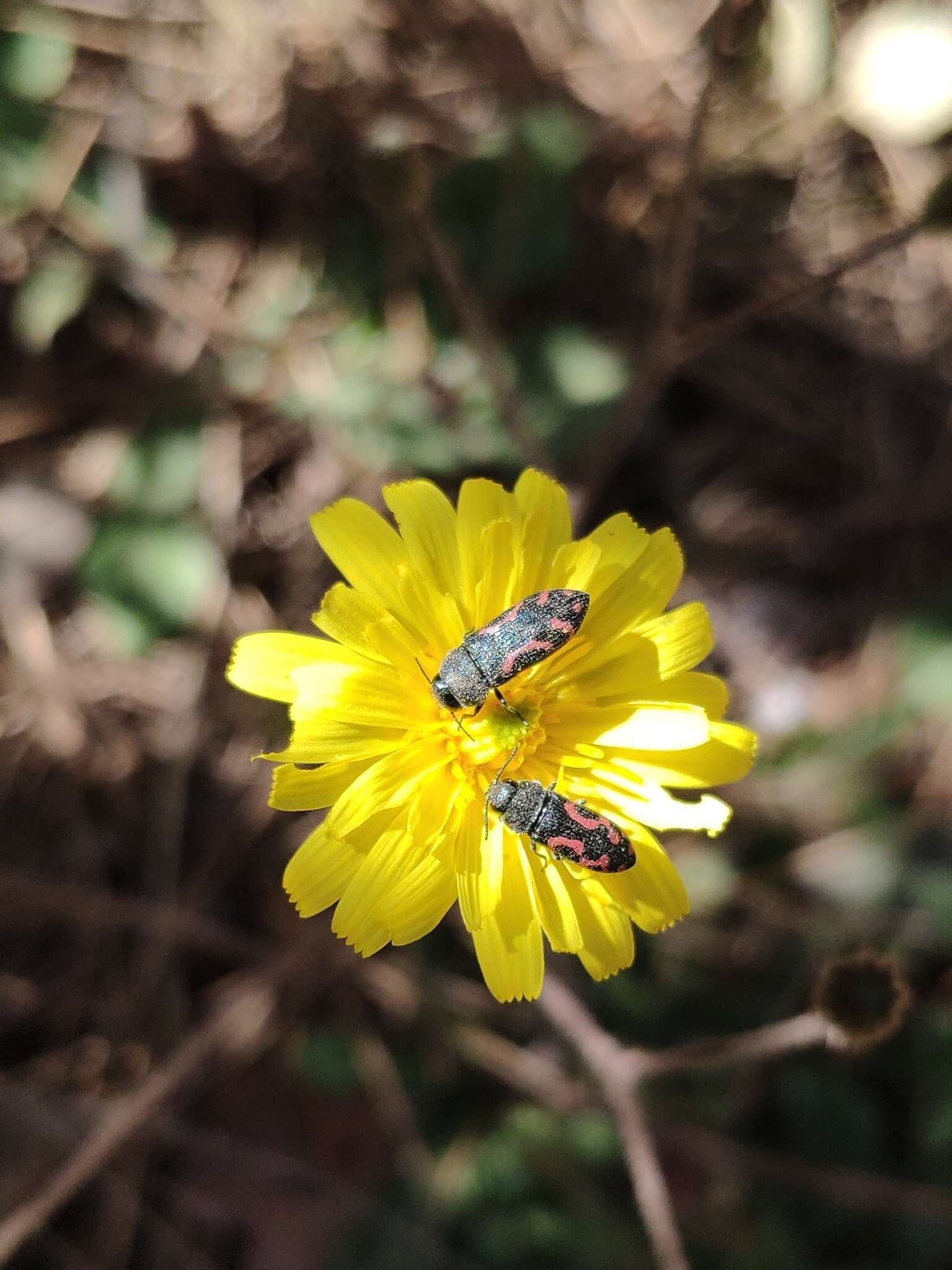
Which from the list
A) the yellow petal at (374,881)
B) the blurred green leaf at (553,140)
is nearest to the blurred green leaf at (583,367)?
the blurred green leaf at (553,140)

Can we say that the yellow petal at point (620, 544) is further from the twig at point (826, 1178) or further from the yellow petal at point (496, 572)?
the twig at point (826, 1178)

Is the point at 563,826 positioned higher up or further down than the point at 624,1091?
higher up

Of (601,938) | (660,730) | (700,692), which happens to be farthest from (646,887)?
(700,692)

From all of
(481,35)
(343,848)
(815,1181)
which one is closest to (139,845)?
(343,848)

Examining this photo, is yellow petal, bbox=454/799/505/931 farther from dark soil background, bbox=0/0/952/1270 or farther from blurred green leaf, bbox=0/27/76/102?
blurred green leaf, bbox=0/27/76/102

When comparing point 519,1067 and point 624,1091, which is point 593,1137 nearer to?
point 519,1067

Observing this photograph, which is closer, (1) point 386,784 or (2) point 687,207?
(1) point 386,784
